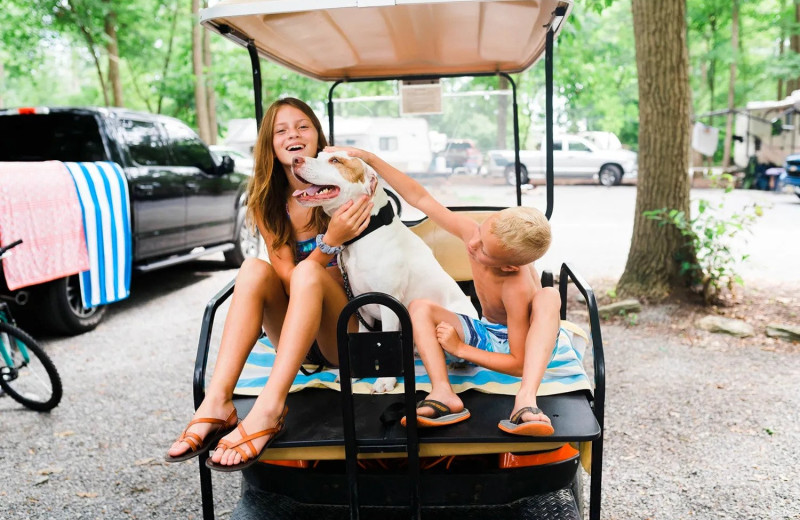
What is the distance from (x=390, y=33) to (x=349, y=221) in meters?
1.24

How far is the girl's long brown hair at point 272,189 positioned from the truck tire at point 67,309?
3.43m

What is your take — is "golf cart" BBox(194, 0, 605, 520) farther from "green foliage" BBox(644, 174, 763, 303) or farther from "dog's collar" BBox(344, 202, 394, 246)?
"green foliage" BBox(644, 174, 763, 303)

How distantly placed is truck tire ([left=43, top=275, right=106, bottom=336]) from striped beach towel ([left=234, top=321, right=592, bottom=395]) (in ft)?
11.4

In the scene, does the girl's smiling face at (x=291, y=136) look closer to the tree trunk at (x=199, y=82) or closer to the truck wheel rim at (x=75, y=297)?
the truck wheel rim at (x=75, y=297)

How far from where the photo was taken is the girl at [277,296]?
210 cm

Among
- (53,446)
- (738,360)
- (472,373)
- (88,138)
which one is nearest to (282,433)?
(472,373)

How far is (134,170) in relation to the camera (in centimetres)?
617

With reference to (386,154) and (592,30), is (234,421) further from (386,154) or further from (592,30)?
(592,30)

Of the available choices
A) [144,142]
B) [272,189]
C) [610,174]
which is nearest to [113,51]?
[144,142]

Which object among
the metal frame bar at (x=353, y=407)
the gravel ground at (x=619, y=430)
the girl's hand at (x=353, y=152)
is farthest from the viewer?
the gravel ground at (x=619, y=430)

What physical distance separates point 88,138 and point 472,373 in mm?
4984

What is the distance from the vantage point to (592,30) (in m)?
18.3

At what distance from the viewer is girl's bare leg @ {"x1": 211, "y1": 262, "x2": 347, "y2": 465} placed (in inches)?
81.3

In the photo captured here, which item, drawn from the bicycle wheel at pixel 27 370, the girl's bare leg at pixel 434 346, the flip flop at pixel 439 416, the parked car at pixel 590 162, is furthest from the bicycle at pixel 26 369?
the parked car at pixel 590 162
